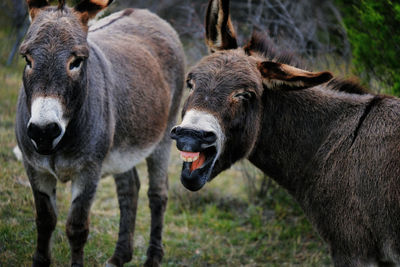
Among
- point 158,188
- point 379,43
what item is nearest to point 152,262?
point 158,188

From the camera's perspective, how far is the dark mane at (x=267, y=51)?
3336 millimetres

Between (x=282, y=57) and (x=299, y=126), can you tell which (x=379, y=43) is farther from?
(x=299, y=126)

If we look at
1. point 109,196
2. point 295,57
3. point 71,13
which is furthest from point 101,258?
point 295,57

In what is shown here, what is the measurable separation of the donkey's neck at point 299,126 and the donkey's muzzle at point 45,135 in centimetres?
132

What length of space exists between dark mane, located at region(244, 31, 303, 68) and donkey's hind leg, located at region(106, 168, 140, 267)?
2.24 m

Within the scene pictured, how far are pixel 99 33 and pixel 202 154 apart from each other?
8.00ft

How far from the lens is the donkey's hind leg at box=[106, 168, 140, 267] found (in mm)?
4723

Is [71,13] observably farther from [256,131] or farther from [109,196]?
[109,196]

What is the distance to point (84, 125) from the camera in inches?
142

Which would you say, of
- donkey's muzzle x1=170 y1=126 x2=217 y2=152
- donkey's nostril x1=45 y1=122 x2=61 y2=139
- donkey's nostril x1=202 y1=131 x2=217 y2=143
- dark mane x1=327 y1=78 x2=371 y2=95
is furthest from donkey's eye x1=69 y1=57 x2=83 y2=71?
dark mane x1=327 y1=78 x2=371 y2=95

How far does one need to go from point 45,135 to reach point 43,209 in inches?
37.6

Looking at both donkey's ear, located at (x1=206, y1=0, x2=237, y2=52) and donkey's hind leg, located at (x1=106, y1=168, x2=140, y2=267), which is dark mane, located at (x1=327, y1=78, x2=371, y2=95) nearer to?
donkey's ear, located at (x1=206, y1=0, x2=237, y2=52)

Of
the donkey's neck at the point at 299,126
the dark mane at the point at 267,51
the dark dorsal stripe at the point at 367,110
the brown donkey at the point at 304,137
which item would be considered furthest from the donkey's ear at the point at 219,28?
the dark dorsal stripe at the point at 367,110

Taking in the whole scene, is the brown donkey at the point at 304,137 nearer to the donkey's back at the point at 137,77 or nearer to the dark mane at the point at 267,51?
the dark mane at the point at 267,51
